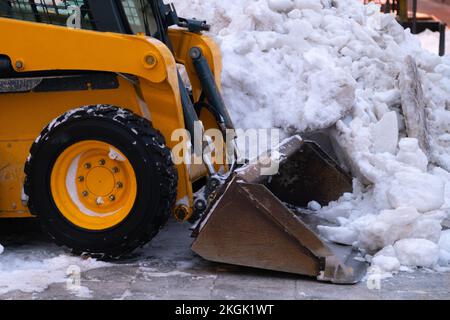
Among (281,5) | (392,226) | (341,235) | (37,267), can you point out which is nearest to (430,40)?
(281,5)

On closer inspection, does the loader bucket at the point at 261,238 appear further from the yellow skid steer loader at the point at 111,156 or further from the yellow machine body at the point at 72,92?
the yellow machine body at the point at 72,92

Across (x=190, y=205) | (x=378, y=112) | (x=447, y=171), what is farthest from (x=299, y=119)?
(x=190, y=205)

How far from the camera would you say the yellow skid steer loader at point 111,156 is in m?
4.88

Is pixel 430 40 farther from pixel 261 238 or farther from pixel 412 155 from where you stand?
pixel 261 238

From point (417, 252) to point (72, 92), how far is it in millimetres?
2037

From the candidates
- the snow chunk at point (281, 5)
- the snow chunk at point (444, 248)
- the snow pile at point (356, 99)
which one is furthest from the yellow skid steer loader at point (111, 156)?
the snow chunk at point (281, 5)

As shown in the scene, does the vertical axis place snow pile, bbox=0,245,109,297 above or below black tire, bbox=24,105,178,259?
below

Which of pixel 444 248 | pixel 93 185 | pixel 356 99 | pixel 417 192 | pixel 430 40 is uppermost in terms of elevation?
pixel 356 99

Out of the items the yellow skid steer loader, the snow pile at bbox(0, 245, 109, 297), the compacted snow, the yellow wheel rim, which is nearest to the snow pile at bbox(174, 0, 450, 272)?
the yellow skid steer loader

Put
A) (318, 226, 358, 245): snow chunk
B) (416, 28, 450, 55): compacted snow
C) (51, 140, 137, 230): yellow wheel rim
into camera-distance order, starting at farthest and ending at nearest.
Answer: (416, 28, 450, 55): compacted snow, (318, 226, 358, 245): snow chunk, (51, 140, 137, 230): yellow wheel rim

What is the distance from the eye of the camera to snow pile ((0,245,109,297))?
4664mm

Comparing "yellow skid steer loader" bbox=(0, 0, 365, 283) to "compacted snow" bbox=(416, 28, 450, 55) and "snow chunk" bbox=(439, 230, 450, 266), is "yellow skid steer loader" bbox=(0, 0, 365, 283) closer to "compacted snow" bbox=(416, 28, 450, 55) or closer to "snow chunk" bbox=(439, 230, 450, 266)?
"snow chunk" bbox=(439, 230, 450, 266)

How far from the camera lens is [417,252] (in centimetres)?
511

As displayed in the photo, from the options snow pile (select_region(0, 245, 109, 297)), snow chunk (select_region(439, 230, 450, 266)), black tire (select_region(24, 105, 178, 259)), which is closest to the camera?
snow pile (select_region(0, 245, 109, 297))
